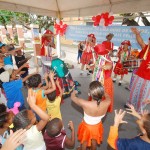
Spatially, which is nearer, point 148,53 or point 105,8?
point 148,53

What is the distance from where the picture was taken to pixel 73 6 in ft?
16.3


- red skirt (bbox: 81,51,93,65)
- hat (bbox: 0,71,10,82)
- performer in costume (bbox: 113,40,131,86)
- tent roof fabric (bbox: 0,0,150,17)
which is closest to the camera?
hat (bbox: 0,71,10,82)

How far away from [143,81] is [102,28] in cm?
265

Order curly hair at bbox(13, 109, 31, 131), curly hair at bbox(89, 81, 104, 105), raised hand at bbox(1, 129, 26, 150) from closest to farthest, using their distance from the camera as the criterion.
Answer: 1. raised hand at bbox(1, 129, 26, 150)
2. curly hair at bbox(13, 109, 31, 131)
3. curly hair at bbox(89, 81, 104, 105)

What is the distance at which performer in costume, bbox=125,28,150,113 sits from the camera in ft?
8.92

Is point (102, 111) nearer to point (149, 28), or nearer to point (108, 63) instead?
point (108, 63)

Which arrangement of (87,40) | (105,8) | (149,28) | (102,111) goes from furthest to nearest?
(87,40) < (105,8) < (149,28) < (102,111)

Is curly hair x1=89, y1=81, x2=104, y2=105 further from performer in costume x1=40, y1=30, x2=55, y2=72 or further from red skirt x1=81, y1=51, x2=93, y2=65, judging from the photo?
red skirt x1=81, y1=51, x2=93, y2=65

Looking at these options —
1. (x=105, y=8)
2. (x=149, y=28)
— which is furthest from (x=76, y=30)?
(x=149, y=28)

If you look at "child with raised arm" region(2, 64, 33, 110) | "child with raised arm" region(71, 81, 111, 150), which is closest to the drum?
"child with raised arm" region(71, 81, 111, 150)

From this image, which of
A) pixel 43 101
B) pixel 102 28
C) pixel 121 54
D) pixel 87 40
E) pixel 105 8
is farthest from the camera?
pixel 87 40

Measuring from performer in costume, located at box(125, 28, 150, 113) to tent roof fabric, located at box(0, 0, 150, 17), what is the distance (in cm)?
102

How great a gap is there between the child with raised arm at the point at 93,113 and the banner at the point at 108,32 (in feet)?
9.10

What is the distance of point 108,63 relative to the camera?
270 centimetres
